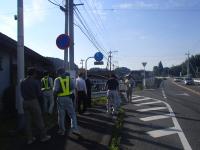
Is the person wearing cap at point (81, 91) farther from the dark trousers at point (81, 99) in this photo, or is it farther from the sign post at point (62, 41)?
the sign post at point (62, 41)

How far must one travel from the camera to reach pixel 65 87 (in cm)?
1148

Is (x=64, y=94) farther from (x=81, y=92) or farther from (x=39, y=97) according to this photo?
(x=81, y=92)

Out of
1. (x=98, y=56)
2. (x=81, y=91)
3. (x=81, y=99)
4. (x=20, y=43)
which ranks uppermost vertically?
(x=98, y=56)

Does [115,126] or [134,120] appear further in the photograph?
[134,120]

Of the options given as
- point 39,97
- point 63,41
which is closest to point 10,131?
point 39,97

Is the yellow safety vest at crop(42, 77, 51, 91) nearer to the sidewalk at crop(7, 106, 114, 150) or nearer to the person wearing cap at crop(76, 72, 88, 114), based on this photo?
the person wearing cap at crop(76, 72, 88, 114)

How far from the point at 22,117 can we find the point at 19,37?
88.3 inches

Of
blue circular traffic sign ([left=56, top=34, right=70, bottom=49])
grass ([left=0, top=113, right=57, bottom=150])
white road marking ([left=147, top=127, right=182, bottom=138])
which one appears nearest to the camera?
grass ([left=0, top=113, right=57, bottom=150])

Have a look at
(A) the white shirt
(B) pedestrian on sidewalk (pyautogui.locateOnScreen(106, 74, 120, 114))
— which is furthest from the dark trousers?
(B) pedestrian on sidewalk (pyautogui.locateOnScreen(106, 74, 120, 114))

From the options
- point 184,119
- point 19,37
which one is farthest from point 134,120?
point 19,37

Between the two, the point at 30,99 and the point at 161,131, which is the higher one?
the point at 30,99

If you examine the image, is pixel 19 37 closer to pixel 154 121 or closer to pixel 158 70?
pixel 154 121

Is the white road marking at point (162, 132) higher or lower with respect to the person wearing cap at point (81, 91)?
lower

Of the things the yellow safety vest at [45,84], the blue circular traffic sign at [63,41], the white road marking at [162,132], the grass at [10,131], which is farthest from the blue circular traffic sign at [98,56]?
the white road marking at [162,132]
